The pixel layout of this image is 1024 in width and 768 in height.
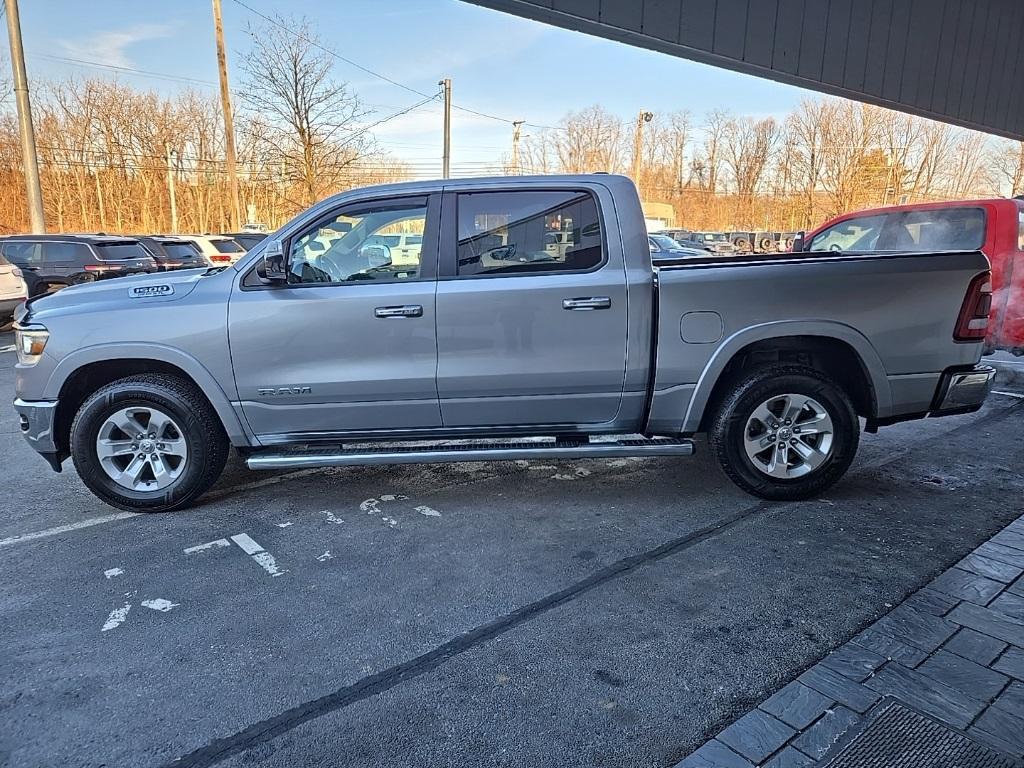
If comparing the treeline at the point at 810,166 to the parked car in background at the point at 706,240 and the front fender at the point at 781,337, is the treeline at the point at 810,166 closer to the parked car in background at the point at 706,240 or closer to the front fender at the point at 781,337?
the parked car in background at the point at 706,240

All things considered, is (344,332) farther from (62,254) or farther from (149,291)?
(62,254)

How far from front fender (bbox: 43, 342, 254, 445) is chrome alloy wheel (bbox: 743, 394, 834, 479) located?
10.7ft

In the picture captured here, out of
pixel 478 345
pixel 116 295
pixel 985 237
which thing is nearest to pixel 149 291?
pixel 116 295

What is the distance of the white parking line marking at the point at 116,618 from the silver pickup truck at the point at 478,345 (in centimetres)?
114

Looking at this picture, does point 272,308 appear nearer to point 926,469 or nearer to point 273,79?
point 926,469

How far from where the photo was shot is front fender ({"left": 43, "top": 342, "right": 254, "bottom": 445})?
4.00 m

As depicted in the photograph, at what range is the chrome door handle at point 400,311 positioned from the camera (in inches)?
157

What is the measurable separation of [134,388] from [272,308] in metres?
0.98

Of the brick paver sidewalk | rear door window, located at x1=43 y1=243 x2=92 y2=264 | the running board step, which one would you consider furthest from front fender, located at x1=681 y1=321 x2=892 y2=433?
rear door window, located at x1=43 y1=243 x2=92 y2=264

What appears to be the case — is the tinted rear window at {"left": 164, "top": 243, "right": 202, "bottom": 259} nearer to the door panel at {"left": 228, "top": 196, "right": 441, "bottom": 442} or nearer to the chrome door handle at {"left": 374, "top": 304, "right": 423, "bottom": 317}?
the door panel at {"left": 228, "top": 196, "right": 441, "bottom": 442}

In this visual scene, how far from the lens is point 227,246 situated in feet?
53.8

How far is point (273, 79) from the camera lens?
23.5 m

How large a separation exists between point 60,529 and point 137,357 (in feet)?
3.74

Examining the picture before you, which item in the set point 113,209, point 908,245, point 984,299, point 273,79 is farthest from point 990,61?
point 113,209
